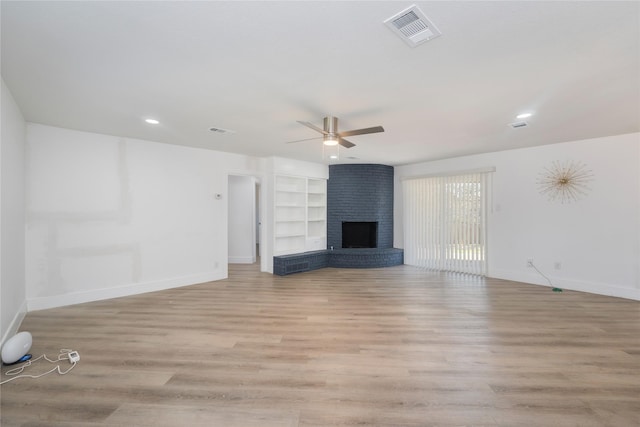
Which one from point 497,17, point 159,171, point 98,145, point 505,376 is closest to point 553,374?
point 505,376

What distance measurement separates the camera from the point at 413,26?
1696mm

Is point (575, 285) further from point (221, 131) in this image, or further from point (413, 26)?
point (221, 131)

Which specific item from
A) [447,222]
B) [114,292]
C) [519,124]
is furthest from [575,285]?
[114,292]

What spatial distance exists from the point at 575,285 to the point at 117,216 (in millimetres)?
7742

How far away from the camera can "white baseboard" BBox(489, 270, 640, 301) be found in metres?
4.26

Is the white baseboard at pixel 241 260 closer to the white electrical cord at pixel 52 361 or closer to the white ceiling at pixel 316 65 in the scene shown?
the white ceiling at pixel 316 65

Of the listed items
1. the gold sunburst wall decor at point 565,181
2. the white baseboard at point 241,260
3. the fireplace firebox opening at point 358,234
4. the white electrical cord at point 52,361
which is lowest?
the white electrical cord at point 52,361

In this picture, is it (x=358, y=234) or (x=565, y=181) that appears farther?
(x=358, y=234)

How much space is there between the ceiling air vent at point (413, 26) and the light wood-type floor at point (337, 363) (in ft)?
8.17

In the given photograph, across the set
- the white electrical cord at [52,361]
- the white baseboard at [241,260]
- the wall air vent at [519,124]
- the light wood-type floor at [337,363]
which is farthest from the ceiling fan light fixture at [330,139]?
the white baseboard at [241,260]

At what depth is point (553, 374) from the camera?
225cm

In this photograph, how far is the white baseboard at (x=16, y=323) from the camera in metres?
2.73

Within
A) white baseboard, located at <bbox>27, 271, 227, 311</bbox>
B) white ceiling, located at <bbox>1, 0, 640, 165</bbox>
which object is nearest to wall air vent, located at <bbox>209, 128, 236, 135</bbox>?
white ceiling, located at <bbox>1, 0, 640, 165</bbox>

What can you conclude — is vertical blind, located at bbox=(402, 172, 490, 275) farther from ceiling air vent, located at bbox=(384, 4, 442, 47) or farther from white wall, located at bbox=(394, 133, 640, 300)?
ceiling air vent, located at bbox=(384, 4, 442, 47)
